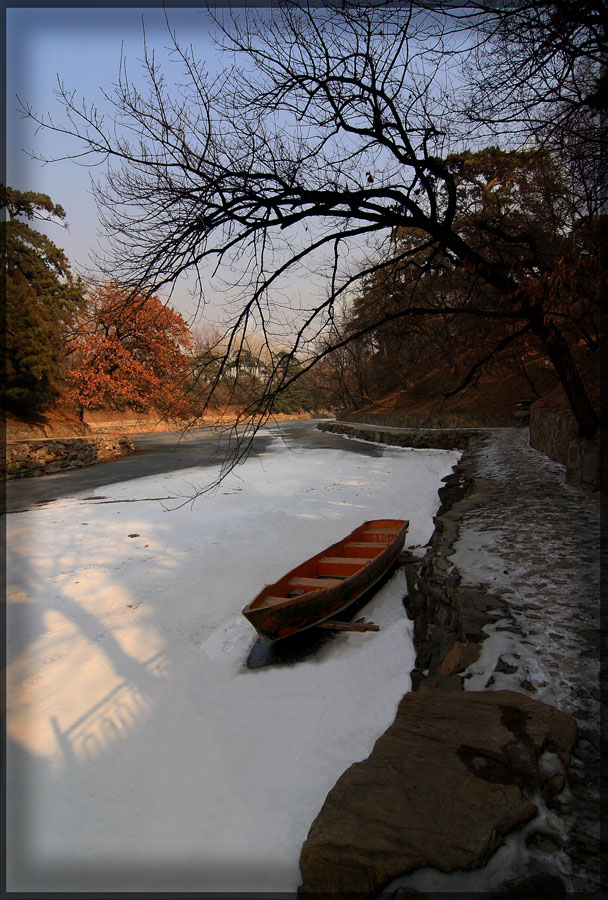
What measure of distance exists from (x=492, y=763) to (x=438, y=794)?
298mm

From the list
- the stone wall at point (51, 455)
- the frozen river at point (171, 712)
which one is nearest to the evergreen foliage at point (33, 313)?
the stone wall at point (51, 455)

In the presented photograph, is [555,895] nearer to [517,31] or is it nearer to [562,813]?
[562,813]

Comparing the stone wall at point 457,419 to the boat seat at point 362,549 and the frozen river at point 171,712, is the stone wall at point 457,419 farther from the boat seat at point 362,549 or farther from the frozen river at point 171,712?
the frozen river at point 171,712

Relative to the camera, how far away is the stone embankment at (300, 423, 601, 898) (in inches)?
69.4

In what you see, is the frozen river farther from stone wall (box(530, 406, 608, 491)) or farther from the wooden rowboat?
stone wall (box(530, 406, 608, 491))

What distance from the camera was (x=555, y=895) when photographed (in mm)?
1563

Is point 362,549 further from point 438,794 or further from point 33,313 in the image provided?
point 33,313

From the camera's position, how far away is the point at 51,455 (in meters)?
22.3

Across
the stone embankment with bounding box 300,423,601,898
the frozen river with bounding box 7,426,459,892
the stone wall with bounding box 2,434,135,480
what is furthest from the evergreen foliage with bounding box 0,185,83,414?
the stone embankment with bounding box 300,423,601,898

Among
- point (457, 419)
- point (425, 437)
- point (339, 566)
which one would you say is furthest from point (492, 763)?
point (457, 419)

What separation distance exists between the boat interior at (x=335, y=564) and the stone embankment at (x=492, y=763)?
2.32 m

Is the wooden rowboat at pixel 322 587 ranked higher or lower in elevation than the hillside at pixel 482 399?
lower

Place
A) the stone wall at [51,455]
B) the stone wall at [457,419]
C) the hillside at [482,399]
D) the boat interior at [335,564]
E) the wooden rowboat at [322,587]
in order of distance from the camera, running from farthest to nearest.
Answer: the hillside at [482,399]
the stone wall at [457,419]
the stone wall at [51,455]
the boat interior at [335,564]
the wooden rowboat at [322,587]

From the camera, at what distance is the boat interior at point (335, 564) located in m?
5.97
